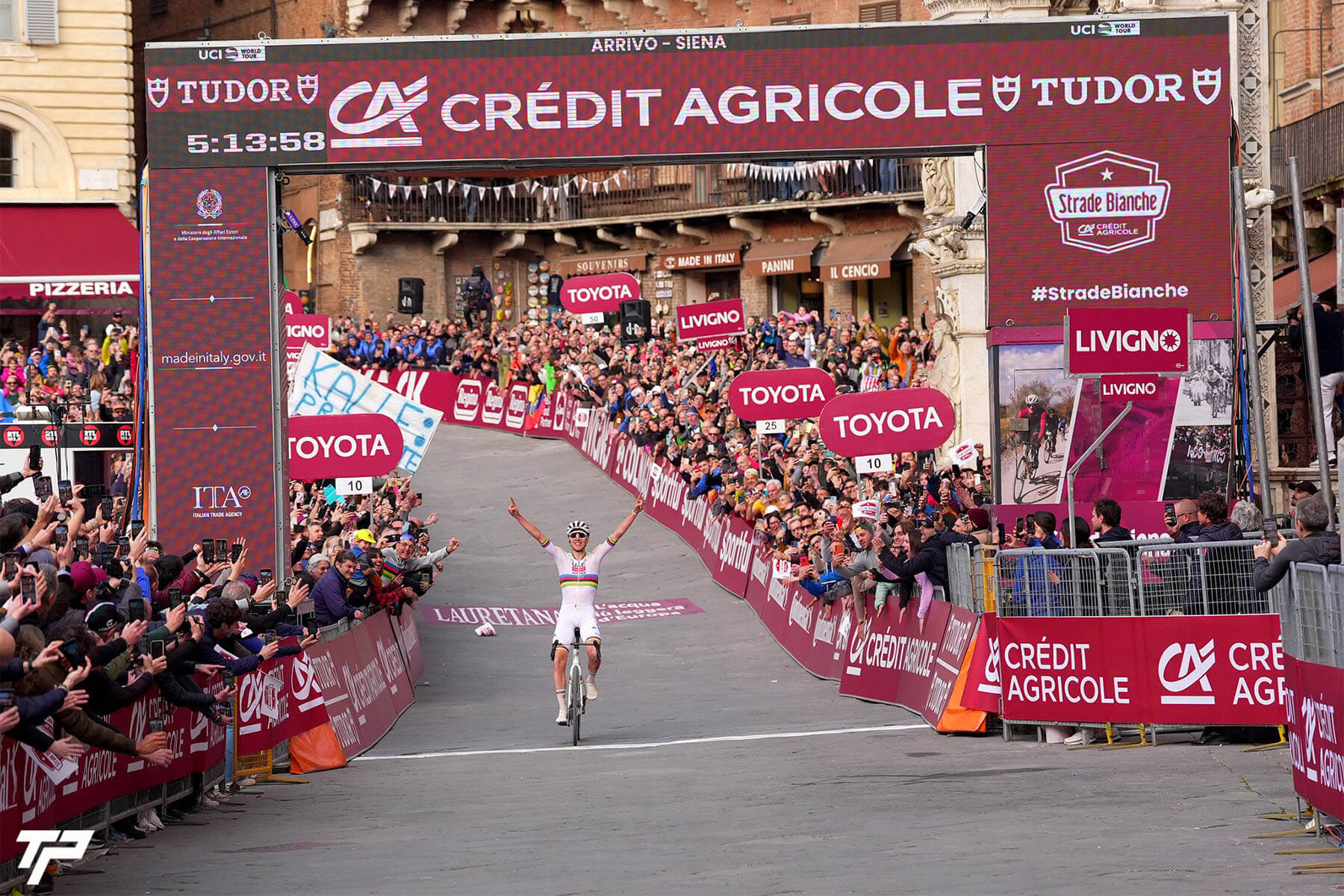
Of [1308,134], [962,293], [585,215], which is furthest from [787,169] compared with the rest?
[962,293]

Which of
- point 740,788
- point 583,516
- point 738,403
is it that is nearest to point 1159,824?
point 740,788

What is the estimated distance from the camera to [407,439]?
2614 centimetres

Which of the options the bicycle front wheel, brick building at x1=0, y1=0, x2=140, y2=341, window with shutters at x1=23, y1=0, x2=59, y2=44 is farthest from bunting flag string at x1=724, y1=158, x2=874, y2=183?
the bicycle front wheel

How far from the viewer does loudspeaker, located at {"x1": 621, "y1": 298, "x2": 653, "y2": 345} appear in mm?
41406

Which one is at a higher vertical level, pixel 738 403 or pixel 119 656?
pixel 738 403

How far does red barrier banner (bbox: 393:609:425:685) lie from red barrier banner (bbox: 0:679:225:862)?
310 inches

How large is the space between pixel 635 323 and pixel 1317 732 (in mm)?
32187

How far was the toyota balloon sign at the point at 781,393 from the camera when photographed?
1043 inches

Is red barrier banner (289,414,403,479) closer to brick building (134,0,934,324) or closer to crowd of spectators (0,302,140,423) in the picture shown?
crowd of spectators (0,302,140,423)

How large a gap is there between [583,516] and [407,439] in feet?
29.6

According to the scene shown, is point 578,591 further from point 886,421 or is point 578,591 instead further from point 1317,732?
point 1317,732

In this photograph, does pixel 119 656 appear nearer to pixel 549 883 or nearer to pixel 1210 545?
pixel 549 883

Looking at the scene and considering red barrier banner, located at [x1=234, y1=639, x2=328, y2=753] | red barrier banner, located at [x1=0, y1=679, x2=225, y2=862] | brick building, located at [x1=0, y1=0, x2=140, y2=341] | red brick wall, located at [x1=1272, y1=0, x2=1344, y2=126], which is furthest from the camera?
brick building, located at [x1=0, y1=0, x2=140, y2=341]

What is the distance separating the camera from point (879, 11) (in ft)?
170
